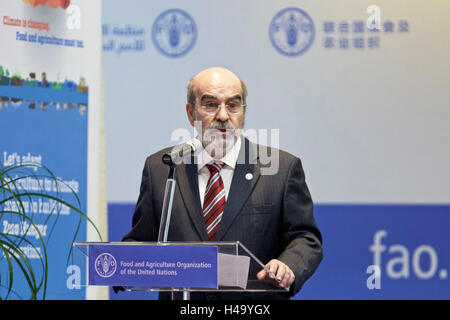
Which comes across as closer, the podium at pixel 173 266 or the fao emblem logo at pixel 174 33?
the podium at pixel 173 266

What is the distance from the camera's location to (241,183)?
3.18 metres

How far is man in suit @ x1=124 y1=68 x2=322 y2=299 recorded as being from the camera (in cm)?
311

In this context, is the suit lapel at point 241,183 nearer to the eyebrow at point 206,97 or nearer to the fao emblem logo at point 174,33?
the eyebrow at point 206,97

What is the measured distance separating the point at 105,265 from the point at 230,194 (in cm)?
81

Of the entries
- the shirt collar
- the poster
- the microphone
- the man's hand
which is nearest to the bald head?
the shirt collar

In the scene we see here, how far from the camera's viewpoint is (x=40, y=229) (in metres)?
4.54

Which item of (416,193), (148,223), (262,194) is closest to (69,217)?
(148,223)

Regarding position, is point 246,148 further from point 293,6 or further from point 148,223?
point 293,6

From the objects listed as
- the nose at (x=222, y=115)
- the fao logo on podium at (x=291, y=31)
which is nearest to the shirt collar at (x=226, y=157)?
the nose at (x=222, y=115)

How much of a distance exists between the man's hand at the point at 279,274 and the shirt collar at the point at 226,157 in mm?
656

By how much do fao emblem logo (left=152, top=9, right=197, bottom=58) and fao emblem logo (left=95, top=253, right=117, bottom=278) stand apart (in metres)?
2.60

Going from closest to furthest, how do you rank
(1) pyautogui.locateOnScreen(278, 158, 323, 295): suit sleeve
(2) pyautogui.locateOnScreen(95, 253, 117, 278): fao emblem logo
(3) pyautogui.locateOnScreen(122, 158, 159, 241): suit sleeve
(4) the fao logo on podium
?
(2) pyautogui.locateOnScreen(95, 253, 117, 278): fao emblem logo
(1) pyautogui.locateOnScreen(278, 158, 323, 295): suit sleeve
(3) pyautogui.locateOnScreen(122, 158, 159, 241): suit sleeve
(4) the fao logo on podium

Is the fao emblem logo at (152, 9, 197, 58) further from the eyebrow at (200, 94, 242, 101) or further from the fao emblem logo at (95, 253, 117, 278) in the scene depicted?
the fao emblem logo at (95, 253, 117, 278)

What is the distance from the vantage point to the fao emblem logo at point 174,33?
487cm
